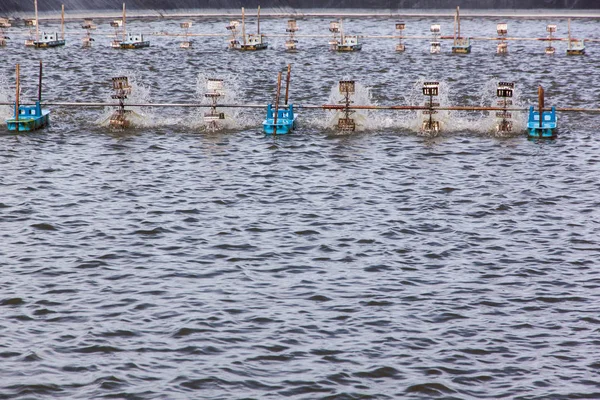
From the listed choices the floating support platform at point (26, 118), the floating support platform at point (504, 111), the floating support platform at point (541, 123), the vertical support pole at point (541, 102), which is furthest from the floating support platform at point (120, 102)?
the vertical support pole at point (541, 102)

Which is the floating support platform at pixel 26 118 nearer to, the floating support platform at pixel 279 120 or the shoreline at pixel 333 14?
the floating support platform at pixel 279 120

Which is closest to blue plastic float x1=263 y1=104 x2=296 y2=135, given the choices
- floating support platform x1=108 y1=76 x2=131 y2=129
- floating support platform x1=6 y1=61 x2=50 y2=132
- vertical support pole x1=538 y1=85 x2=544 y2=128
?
floating support platform x1=108 y1=76 x2=131 y2=129

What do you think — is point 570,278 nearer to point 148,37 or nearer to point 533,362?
point 533,362

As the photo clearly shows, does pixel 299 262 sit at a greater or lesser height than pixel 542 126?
lesser

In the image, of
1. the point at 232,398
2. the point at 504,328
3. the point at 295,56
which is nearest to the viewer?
the point at 232,398

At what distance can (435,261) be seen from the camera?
25.8 m

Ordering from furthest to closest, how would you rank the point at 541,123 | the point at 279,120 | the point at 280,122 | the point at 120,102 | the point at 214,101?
the point at 120,102 → the point at 214,101 → the point at 279,120 → the point at 280,122 → the point at 541,123

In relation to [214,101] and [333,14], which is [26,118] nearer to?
[214,101]

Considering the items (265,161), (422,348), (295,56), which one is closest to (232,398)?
(422,348)

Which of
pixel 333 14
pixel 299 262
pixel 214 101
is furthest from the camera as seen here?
pixel 333 14

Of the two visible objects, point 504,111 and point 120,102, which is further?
point 120,102

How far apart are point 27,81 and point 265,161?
28.6 metres

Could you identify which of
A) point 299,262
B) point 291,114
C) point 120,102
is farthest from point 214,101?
point 299,262

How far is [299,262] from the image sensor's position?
25781 mm
